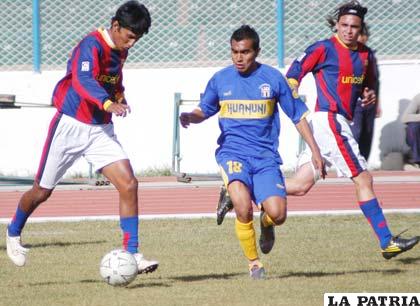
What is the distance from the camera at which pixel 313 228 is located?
1177 centimetres

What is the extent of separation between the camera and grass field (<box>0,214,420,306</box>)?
773 centimetres

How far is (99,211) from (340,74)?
16.4ft

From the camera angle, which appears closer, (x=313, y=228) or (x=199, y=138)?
(x=313, y=228)

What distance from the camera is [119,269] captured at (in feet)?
26.1

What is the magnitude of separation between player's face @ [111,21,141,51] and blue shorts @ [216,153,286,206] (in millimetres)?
1073

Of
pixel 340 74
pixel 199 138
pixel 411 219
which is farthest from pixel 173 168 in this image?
pixel 340 74

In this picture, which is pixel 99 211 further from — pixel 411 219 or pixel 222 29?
pixel 222 29

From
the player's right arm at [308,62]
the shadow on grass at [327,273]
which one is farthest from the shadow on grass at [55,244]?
the shadow on grass at [327,273]

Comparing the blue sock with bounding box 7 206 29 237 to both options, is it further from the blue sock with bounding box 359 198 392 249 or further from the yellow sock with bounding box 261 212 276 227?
the blue sock with bounding box 359 198 392 249

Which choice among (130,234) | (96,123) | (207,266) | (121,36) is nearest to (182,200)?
(207,266)

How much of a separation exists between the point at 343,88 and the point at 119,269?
2717mm

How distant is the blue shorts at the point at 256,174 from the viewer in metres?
8.50

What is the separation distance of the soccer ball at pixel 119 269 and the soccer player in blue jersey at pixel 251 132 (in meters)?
0.91

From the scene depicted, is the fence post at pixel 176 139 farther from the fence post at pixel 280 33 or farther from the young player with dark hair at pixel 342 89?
the young player with dark hair at pixel 342 89
